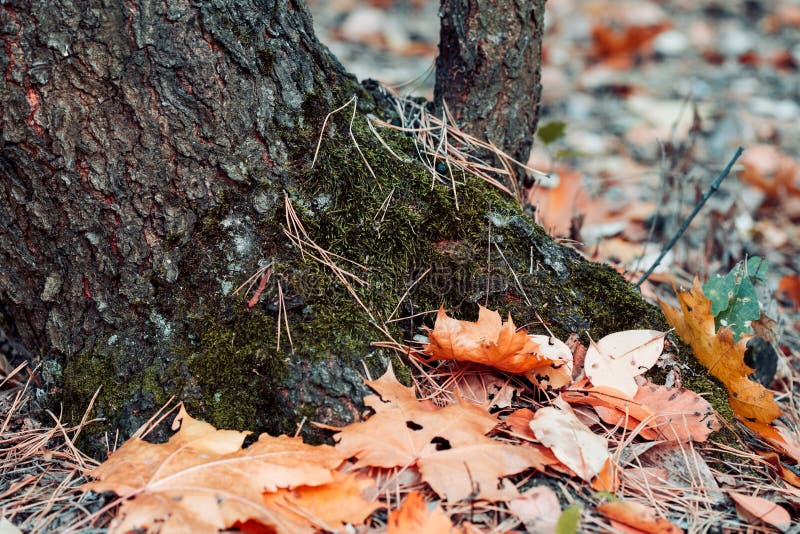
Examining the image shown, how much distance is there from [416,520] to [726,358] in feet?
3.31

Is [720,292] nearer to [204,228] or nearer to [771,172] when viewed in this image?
[204,228]

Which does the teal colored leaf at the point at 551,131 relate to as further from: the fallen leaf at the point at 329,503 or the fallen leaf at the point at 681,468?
the fallen leaf at the point at 329,503

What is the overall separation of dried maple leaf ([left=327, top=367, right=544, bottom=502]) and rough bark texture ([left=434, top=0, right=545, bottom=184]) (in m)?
1.01

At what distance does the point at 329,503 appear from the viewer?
1.26m

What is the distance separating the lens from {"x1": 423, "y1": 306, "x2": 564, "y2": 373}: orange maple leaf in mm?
1489

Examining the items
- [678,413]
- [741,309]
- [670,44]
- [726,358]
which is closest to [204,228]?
[678,413]

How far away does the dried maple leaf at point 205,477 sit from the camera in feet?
3.88

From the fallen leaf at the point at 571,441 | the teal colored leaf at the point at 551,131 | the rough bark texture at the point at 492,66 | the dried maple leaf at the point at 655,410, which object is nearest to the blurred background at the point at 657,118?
the teal colored leaf at the point at 551,131

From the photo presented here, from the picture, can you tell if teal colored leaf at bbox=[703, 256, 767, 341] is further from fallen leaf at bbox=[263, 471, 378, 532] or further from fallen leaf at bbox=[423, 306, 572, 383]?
fallen leaf at bbox=[263, 471, 378, 532]

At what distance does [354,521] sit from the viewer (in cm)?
123

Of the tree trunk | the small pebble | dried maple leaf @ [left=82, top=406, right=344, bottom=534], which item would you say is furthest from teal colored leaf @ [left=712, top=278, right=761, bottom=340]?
the small pebble

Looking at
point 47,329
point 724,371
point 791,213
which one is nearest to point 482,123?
point 724,371

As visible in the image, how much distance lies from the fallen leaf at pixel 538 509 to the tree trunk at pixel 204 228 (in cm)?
42

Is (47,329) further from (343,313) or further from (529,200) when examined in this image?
(529,200)
